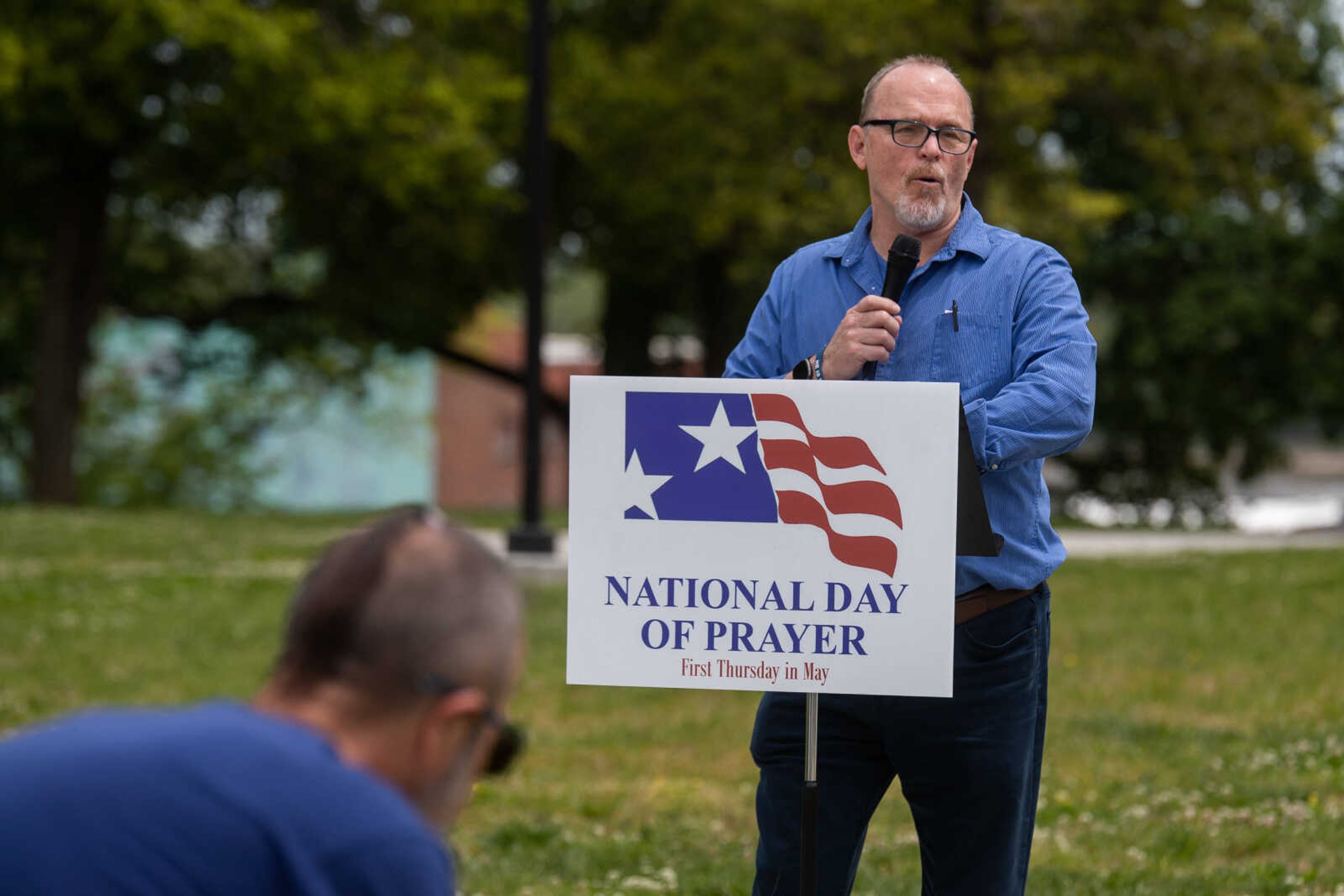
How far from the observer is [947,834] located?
11.4 ft

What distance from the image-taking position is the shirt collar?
11.5 feet

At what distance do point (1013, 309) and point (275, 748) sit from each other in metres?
2.21

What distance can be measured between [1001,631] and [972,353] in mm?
570

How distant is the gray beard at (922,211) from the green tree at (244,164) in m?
19.2

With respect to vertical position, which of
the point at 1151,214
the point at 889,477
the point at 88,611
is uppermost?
the point at 1151,214

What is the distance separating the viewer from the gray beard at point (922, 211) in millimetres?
3486

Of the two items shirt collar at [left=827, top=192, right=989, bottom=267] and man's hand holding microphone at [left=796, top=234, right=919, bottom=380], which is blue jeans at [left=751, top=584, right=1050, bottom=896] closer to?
man's hand holding microphone at [left=796, top=234, right=919, bottom=380]

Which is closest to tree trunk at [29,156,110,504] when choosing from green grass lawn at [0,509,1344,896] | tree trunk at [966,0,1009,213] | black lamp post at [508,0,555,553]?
green grass lawn at [0,509,1344,896]

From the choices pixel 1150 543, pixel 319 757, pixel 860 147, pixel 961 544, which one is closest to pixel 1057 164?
pixel 1150 543

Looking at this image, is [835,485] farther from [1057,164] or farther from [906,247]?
[1057,164]

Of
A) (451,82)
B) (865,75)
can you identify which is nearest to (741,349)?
(865,75)

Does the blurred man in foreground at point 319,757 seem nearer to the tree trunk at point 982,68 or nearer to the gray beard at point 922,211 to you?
the gray beard at point 922,211

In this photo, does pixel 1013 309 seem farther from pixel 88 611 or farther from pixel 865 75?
pixel 865 75

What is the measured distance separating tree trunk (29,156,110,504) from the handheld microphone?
2268 centimetres
